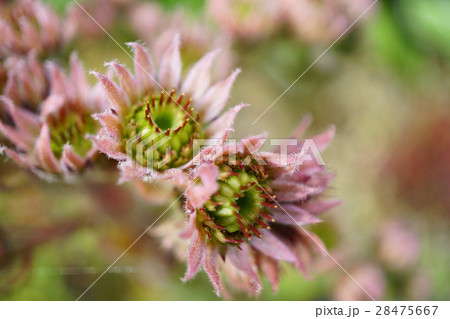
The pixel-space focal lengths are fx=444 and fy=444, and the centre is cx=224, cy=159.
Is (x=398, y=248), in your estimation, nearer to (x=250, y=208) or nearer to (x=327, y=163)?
(x=327, y=163)

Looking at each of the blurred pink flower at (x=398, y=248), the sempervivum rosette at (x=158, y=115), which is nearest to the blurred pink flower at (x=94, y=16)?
the sempervivum rosette at (x=158, y=115)

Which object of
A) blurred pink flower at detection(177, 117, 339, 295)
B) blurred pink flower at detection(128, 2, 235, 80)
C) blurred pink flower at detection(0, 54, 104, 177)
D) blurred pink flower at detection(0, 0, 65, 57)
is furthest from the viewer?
blurred pink flower at detection(128, 2, 235, 80)

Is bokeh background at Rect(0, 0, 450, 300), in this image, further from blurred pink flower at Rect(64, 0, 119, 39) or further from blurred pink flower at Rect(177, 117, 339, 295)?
blurred pink flower at Rect(177, 117, 339, 295)

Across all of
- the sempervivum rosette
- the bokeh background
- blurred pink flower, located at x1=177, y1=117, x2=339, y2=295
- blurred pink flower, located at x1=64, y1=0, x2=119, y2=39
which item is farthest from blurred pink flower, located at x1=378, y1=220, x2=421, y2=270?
blurred pink flower, located at x1=64, y1=0, x2=119, y2=39

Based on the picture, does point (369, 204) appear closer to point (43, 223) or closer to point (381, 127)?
point (381, 127)

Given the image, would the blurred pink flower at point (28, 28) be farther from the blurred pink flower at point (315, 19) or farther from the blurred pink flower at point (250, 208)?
the blurred pink flower at point (315, 19)
